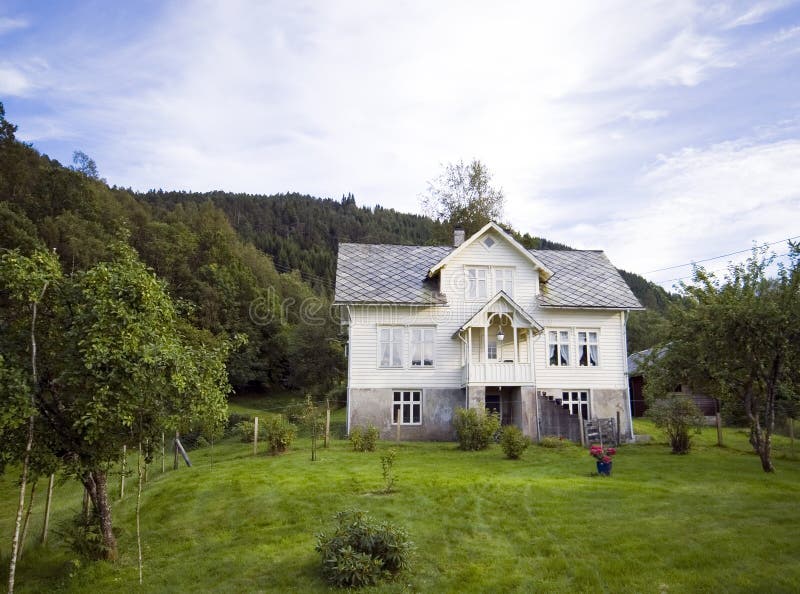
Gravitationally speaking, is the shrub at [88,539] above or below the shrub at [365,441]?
below

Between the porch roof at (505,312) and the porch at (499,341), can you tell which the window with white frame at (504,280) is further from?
the porch roof at (505,312)

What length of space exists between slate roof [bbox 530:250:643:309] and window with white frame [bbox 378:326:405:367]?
7080 millimetres

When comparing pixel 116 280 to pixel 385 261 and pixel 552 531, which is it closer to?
pixel 552 531

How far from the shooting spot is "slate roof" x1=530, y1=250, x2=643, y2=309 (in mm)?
30438

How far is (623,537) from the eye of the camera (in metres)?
12.4

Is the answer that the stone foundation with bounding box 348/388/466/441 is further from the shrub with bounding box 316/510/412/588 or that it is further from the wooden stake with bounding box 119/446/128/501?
the shrub with bounding box 316/510/412/588

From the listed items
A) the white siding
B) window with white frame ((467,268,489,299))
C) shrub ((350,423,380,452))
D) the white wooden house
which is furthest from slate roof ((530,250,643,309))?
shrub ((350,423,380,452))

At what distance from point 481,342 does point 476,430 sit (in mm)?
6254

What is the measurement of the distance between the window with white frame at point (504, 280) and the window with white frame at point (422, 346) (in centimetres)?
394

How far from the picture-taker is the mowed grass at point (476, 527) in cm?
1077

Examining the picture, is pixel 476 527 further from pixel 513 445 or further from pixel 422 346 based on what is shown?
pixel 422 346

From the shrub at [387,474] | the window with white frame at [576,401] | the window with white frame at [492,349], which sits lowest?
the shrub at [387,474]

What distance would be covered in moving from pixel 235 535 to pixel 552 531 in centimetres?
671

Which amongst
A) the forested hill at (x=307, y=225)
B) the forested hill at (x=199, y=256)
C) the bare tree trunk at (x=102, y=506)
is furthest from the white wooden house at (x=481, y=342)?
the forested hill at (x=307, y=225)
